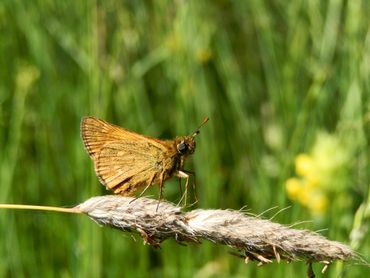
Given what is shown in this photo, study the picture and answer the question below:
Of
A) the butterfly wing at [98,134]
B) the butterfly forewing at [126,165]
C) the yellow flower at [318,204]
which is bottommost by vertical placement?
the yellow flower at [318,204]

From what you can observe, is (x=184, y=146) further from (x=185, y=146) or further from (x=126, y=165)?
(x=126, y=165)

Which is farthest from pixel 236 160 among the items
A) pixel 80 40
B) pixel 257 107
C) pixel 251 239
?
pixel 251 239

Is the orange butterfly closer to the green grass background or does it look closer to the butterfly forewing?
the butterfly forewing

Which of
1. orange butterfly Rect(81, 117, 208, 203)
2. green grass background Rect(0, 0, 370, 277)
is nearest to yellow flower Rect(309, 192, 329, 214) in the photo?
green grass background Rect(0, 0, 370, 277)

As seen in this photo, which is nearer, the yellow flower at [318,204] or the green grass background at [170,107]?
the green grass background at [170,107]

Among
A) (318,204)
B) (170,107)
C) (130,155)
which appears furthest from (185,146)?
(170,107)

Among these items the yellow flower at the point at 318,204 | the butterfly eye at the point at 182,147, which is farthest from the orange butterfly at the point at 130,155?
the yellow flower at the point at 318,204

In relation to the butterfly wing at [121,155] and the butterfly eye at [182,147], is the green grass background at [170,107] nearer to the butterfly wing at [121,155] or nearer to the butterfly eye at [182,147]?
the butterfly wing at [121,155]
